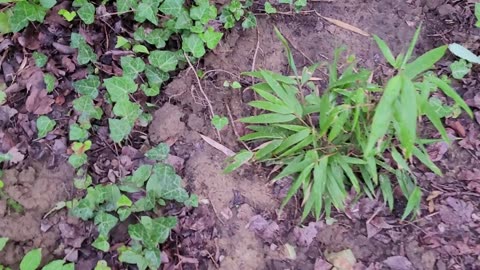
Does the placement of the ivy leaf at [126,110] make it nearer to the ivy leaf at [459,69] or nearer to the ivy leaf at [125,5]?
the ivy leaf at [125,5]

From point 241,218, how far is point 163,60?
37.3 inches

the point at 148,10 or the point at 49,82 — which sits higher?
the point at 148,10

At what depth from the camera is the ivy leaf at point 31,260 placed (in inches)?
92.7

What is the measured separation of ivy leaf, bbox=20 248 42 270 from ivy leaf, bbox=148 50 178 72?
112cm

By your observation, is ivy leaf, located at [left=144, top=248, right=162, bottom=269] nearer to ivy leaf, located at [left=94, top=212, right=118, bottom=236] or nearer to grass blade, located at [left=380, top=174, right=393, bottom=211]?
ivy leaf, located at [left=94, top=212, right=118, bottom=236]

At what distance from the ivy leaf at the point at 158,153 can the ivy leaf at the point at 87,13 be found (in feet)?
2.67

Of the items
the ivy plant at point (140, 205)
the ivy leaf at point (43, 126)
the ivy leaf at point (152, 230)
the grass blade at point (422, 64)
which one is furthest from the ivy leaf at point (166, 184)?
the grass blade at point (422, 64)

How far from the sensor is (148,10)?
290 centimetres

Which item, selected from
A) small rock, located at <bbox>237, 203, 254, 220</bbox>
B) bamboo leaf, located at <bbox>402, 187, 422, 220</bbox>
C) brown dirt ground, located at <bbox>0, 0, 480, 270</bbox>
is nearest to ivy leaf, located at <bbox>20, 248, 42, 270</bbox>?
brown dirt ground, located at <bbox>0, 0, 480, 270</bbox>

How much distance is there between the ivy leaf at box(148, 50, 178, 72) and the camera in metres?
2.86

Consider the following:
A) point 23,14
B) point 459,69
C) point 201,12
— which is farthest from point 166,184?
point 459,69

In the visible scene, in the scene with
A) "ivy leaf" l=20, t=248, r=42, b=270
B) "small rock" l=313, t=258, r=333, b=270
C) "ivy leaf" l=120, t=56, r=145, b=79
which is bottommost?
"small rock" l=313, t=258, r=333, b=270

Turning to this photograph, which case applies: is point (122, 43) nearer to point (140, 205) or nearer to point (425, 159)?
point (140, 205)

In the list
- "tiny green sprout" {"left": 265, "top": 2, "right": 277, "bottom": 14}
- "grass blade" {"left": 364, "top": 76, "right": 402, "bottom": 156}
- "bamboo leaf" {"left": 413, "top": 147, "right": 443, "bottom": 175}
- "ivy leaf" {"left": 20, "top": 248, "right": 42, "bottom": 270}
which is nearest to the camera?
"grass blade" {"left": 364, "top": 76, "right": 402, "bottom": 156}
